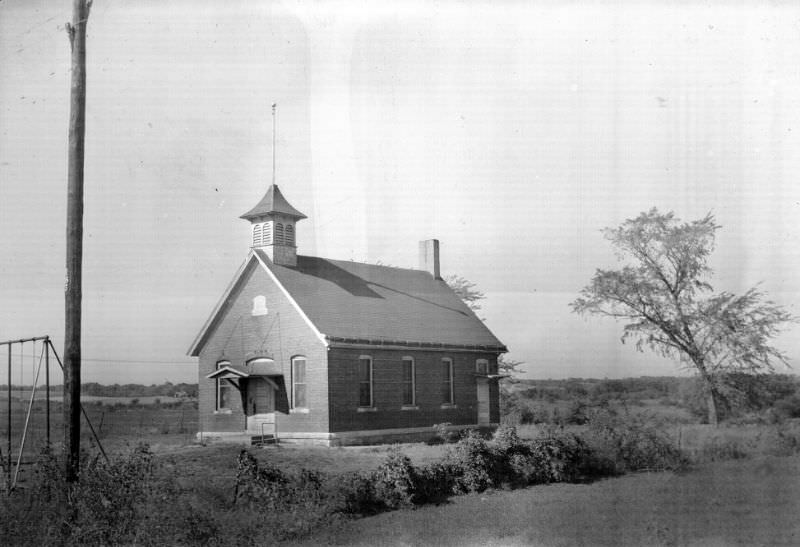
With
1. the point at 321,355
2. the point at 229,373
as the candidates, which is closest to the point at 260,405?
the point at 229,373

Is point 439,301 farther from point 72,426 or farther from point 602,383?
point 602,383

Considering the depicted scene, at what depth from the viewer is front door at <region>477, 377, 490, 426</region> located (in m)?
33.7

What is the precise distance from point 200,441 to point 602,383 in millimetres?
51064

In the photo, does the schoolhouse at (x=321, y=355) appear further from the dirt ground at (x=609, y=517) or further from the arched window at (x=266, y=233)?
the dirt ground at (x=609, y=517)

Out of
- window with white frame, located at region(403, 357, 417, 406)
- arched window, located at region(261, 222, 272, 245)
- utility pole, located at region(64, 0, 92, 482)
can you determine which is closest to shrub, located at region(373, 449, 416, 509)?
utility pole, located at region(64, 0, 92, 482)

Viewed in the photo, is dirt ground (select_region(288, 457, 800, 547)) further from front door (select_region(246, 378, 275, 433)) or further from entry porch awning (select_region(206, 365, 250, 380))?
entry porch awning (select_region(206, 365, 250, 380))

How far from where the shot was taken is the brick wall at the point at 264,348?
88.7ft

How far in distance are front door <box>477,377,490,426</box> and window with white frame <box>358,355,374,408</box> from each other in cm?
692

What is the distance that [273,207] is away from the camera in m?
30.2

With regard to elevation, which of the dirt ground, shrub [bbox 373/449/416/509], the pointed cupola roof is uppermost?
the pointed cupola roof

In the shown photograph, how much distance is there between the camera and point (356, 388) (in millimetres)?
27750

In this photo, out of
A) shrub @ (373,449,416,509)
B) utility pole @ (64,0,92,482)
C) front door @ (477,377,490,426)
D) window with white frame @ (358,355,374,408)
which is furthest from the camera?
front door @ (477,377,490,426)

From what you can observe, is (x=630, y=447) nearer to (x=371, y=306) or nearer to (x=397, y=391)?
(x=397, y=391)

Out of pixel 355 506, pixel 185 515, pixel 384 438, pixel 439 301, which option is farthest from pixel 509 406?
pixel 185 515
